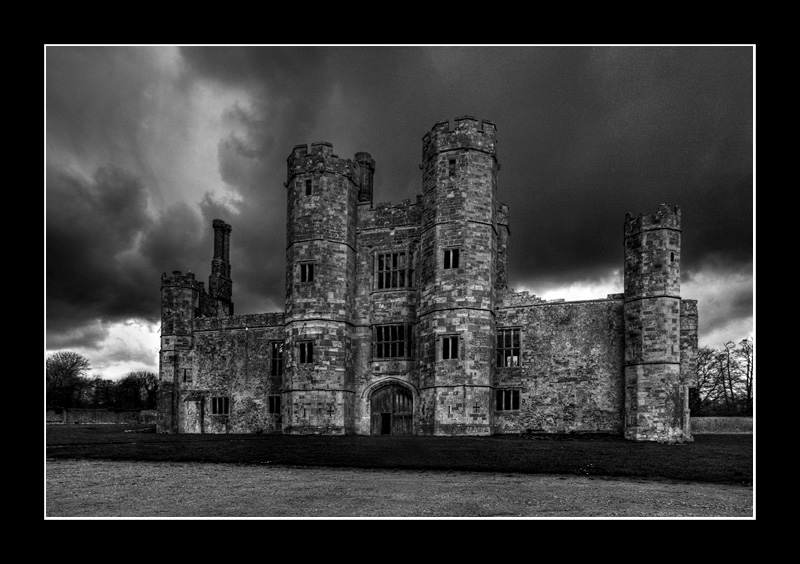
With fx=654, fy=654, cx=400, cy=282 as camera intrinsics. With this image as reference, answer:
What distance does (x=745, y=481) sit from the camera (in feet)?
41.8

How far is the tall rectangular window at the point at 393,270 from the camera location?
30.9 m

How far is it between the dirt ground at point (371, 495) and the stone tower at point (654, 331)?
13914 millimetres

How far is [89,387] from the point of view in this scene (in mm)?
87438

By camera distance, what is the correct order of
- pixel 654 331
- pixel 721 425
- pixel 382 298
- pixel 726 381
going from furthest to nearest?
pixel 726 381 → pixel 721 425 → pixel 382 298 → pixel 654 331

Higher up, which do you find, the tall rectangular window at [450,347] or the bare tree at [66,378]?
the tall rectangular window at [450,347]

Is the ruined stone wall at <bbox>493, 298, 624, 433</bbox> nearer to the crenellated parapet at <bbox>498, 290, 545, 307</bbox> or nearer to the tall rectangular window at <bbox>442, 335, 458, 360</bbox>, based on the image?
the crenellated parapet at <bbox>498, 290, 545, 307</bbox>

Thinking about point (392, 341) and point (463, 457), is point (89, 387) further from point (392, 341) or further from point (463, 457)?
point (463, 457)

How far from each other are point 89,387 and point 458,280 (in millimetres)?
75047

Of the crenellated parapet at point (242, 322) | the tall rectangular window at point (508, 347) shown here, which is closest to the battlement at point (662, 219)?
the tall rectangular window at point (508, 347)

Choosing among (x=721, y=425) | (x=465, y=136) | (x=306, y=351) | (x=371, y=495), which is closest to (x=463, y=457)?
(x=371, y=495)

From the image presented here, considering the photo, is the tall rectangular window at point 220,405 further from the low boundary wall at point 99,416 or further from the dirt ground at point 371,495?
the low boundary wall at point 99,416

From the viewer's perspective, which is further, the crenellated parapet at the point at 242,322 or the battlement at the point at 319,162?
the crenellated parapet at the point at 242,322
